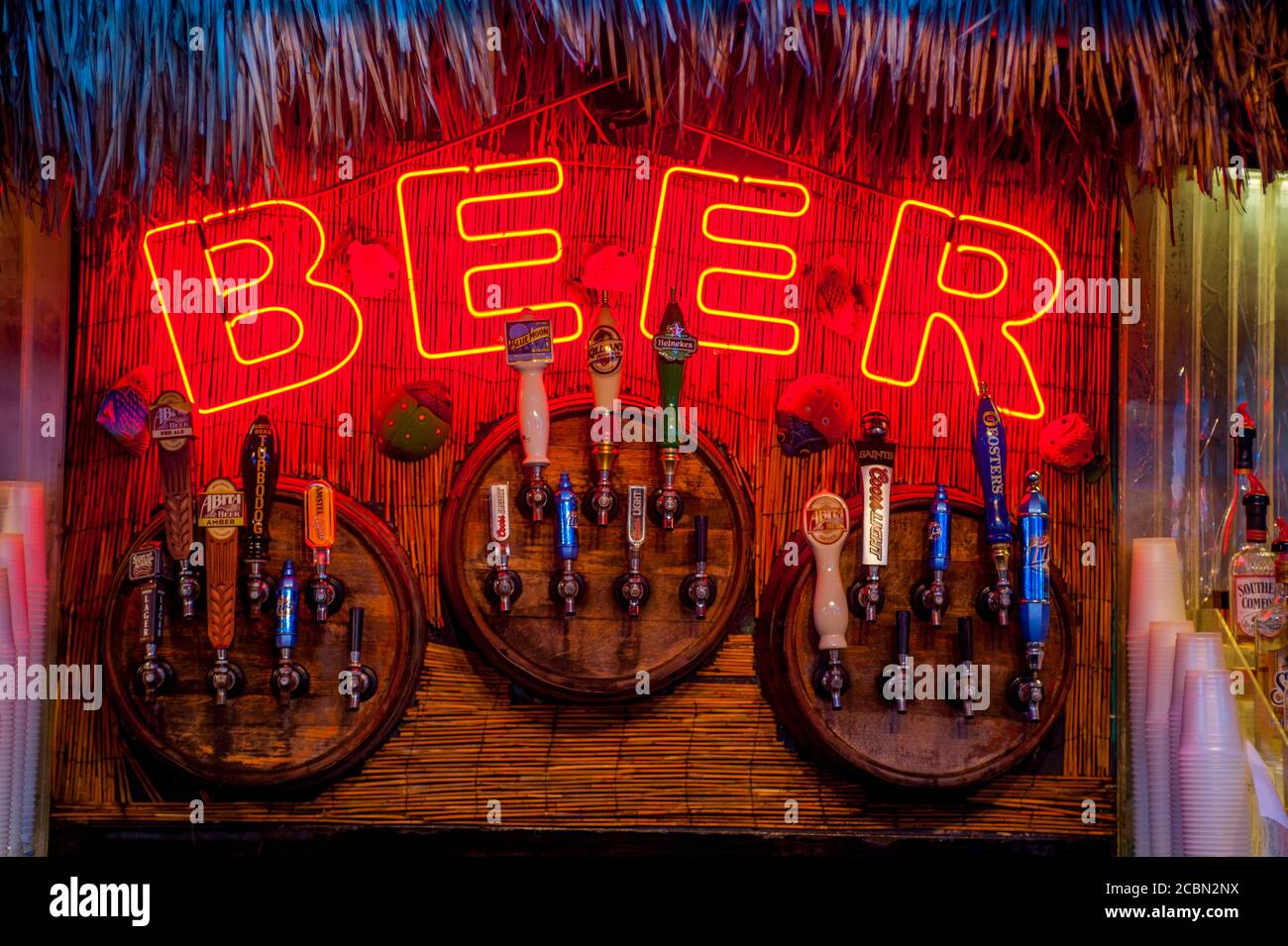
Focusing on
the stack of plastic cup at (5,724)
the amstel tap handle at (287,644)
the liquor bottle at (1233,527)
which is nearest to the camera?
the stack of plastic cup at (5,724)

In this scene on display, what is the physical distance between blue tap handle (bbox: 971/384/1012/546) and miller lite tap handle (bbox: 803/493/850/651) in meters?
0.41

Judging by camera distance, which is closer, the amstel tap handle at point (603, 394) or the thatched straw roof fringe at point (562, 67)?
the thatched straw roof fringe at point (562, 67)

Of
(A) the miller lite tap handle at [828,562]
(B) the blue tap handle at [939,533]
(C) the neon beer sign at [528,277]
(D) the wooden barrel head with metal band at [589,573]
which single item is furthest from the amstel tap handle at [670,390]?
(B) the blue tap handle at [939,533]

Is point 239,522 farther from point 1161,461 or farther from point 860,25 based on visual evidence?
point 1161,461

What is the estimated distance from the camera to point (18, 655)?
13.3ft

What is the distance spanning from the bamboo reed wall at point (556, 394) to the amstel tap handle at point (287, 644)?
13.3 inches

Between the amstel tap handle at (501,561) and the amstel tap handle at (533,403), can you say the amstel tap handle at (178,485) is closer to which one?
the amstel tap handle at (501,561)

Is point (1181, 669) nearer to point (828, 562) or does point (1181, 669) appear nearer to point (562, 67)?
point (828, 562)

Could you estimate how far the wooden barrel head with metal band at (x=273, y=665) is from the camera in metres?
4.12

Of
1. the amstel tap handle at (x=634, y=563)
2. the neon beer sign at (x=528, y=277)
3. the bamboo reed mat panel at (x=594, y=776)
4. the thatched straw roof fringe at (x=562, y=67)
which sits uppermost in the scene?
the thatched straw roof fringe at (x=562, y=67)

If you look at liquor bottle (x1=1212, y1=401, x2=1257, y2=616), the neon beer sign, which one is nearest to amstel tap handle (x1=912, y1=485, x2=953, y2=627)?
the neon beer sign

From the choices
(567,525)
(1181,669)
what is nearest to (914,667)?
(1181,669)

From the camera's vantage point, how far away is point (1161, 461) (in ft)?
14.9

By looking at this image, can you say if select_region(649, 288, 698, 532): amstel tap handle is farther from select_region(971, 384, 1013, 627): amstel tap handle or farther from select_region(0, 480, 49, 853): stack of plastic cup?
select_region(0, 480, 49, 853): stack of plastic cup
